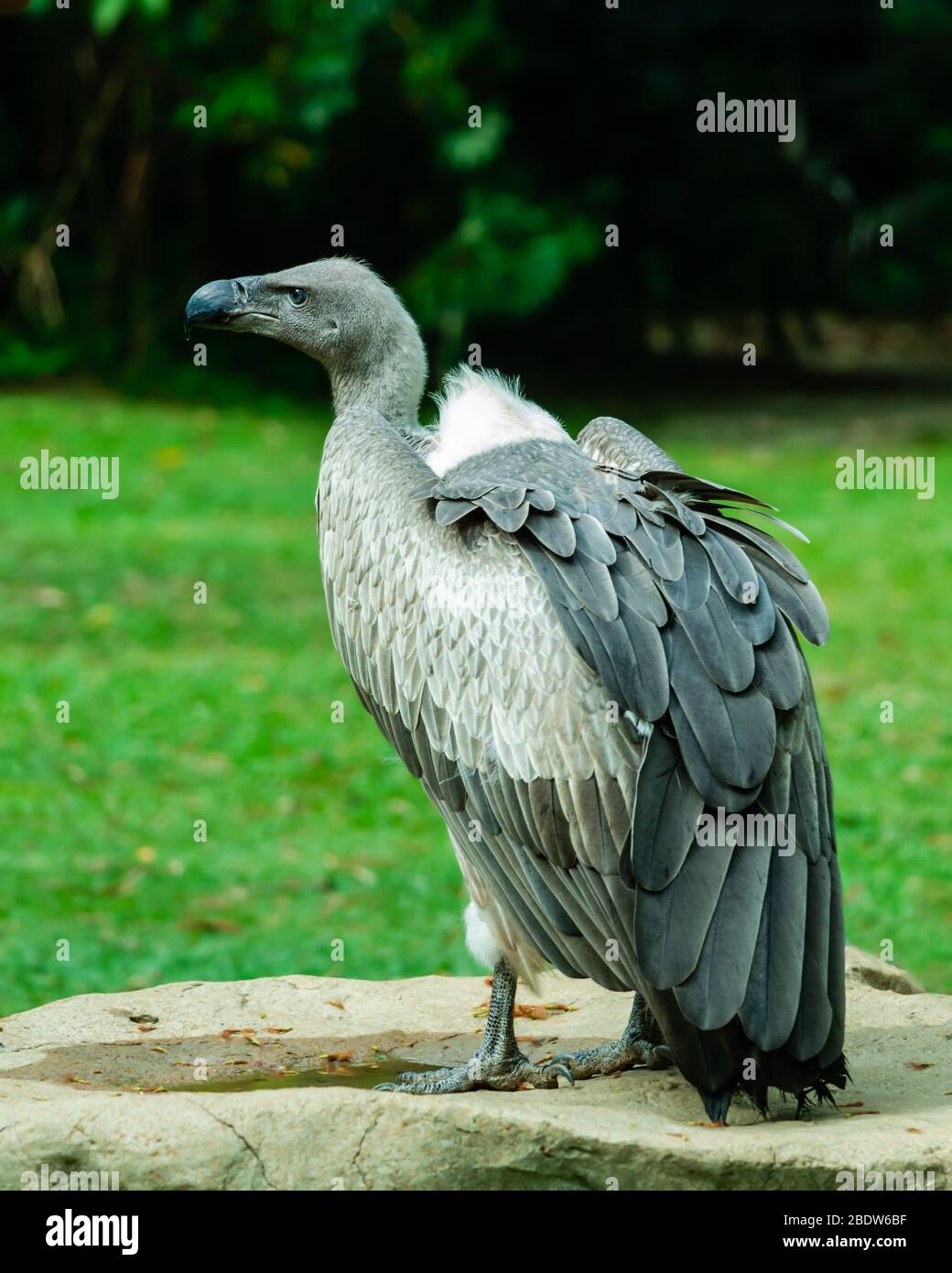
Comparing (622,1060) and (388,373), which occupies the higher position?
(388,373)

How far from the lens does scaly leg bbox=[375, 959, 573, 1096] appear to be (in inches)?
180

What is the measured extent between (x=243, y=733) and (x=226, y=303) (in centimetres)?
435

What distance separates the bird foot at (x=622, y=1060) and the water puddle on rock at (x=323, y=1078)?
1.33 ft

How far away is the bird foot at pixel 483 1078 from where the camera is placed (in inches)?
179

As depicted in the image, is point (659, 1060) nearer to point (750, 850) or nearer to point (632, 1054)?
point (632, 1054)

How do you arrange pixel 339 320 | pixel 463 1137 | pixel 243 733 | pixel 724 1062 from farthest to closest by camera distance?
pixel 243 733
pixel 339 320
pixel 724 1062
pixel 463 1137

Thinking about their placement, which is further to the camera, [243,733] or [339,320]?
[243,733]

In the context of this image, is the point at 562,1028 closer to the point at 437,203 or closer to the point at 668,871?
the point at 668,871

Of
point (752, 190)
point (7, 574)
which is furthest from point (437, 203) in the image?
point (7, 574)

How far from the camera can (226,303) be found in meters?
5.21

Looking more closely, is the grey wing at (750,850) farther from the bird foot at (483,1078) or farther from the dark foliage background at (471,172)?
the dark foliage background at (471,172)

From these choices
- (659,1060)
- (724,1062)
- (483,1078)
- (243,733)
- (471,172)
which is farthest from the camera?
(471,172)

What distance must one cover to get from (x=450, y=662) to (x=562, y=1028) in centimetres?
149

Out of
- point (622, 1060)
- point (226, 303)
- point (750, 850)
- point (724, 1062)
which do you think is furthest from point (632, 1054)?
point (226, 303)
